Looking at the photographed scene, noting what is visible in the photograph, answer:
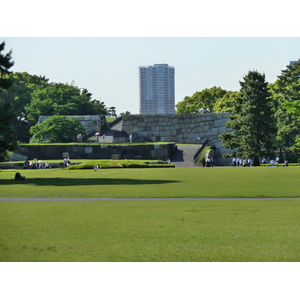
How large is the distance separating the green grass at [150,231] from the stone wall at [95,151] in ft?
145

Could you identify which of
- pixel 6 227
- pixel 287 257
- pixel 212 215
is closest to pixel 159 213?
pixel 212 215

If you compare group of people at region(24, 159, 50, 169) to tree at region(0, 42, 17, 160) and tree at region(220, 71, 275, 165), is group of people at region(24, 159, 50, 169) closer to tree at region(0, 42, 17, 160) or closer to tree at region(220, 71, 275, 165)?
tree at region(220, 71, 275, 165)

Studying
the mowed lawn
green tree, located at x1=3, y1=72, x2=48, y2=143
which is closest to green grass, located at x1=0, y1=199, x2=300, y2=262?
the mowed lawn

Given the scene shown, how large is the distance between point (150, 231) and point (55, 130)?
58091mm

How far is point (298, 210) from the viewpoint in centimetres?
1577

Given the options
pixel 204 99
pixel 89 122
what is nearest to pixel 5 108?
pixel 89 122

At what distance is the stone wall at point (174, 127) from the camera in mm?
77625

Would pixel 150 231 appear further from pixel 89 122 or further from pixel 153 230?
pixel 89 122

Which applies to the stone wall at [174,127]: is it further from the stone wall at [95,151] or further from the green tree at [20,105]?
the stone wall at [95,151]

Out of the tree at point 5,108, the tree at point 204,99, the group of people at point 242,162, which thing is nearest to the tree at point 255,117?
the group of people at point 242,162

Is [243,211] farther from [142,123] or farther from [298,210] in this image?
[142,123]

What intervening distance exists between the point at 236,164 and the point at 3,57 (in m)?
33.5

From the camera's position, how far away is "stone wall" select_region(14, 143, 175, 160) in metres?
62.3

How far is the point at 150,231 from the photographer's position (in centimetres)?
1212
